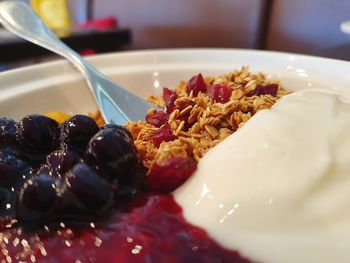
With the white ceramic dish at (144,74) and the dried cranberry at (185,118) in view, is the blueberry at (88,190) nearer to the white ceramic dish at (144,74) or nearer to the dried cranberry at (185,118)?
the dried cranberry at (185,118)

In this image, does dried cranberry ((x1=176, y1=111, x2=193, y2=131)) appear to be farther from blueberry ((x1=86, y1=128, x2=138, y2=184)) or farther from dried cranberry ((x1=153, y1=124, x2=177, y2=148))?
blueberry ((x1=86, y1=128, x2=138, y2=184))

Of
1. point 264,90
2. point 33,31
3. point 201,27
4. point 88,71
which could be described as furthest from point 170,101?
point 201,27

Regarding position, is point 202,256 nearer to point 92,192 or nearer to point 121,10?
point 92,192

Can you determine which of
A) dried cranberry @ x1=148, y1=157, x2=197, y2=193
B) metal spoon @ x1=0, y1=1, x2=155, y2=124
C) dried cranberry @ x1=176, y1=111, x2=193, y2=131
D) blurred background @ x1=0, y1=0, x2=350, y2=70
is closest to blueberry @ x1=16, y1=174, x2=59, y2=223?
dried cranberry @ x1=148, y1=157, x2=197, y2=193

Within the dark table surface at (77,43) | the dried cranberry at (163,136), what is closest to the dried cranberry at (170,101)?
the dried cranberry at (163,136)

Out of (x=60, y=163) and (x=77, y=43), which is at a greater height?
(x=60, y=163)

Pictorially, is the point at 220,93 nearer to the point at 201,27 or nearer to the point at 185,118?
the point at 185,118

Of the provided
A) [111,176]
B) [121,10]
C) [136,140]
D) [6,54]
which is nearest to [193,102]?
[136,140]
